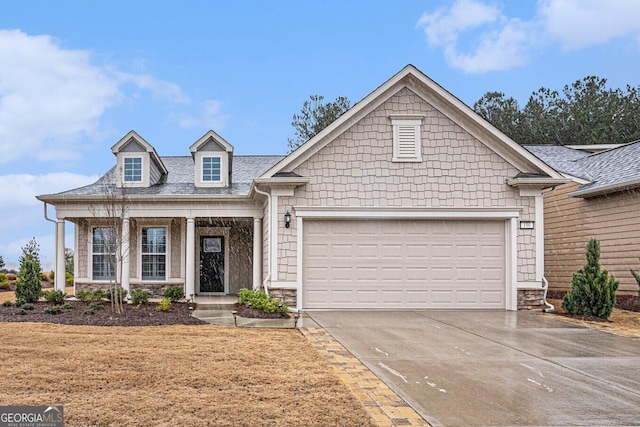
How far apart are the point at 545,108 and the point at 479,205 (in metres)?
30.3

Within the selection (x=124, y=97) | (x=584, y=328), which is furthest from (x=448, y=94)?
(x=124, y=97)

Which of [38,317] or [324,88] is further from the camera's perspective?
[324,88]

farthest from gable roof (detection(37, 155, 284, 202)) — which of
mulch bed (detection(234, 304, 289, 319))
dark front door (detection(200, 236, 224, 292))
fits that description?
mulch bed (detection(234, 304, 289, 319))

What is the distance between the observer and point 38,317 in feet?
39.2

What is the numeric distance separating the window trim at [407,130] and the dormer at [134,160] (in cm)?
780

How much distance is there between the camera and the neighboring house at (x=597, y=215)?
1491 cm

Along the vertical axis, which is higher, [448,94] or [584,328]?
[448,94]

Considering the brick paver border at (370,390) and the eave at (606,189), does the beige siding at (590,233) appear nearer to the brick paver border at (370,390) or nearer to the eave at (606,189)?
the eave at (606,189)

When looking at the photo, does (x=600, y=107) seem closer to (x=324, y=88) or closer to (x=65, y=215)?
(x=324, y=88)

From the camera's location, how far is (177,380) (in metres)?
6.03

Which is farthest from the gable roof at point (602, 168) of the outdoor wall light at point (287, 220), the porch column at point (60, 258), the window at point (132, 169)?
the porch column at point (60, 258)

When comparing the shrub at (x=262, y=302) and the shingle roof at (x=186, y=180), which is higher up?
the shingle roof at (x=186, y=180)

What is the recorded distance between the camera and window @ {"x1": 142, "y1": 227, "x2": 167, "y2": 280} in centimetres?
1806

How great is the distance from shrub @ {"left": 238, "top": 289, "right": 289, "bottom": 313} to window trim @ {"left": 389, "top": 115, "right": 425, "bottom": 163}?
4322 millimetres
